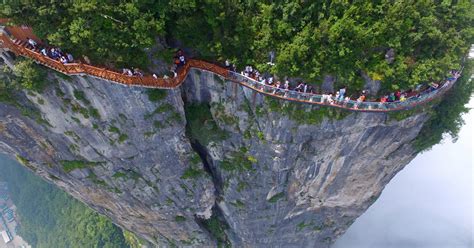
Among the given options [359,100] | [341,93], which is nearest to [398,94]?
[359,100]

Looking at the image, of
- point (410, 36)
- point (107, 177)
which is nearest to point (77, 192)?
point (107, 177)

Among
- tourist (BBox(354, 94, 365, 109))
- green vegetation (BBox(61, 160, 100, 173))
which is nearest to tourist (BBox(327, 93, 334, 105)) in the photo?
tourist (BBox(354, 94, 365, 109))

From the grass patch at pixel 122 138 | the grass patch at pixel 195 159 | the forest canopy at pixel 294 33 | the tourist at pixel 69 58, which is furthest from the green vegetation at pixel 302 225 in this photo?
the tourist at pixel 69 58

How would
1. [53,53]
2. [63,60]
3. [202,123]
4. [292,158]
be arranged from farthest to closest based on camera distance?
[292,158] → [202,123] → [53,53] → [63,60]

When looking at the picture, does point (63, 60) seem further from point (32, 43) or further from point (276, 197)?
point (276, 197)

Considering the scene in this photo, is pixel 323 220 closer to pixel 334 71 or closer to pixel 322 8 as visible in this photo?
pixel 334 71
